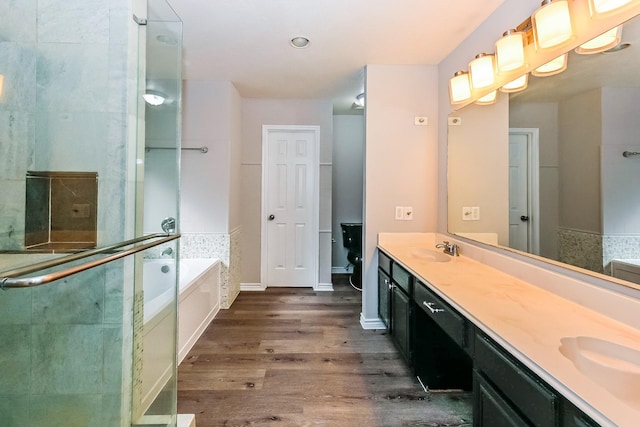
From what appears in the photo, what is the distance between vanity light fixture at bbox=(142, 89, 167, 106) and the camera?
1.36 metres

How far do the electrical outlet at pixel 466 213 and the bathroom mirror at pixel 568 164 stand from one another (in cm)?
6

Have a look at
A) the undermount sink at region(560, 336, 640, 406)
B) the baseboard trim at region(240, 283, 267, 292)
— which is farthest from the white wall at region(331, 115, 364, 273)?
the undermount sink at region(560, 336, 640, 406)

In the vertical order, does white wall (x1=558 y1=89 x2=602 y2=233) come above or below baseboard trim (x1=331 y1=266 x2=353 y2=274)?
above

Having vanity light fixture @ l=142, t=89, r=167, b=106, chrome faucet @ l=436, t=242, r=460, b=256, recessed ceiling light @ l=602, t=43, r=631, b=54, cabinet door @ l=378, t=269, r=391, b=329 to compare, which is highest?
recessed ceiling light @ l=602, t=43, r=631, b=54

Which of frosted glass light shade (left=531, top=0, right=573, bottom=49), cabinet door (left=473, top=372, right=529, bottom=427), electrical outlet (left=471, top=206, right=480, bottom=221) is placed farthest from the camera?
electrical outlet (left=471, top=206, right=480, bottom=221)

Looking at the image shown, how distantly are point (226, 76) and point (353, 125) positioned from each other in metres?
2.21

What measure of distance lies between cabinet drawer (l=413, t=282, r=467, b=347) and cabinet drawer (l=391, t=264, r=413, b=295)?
11 centimetres

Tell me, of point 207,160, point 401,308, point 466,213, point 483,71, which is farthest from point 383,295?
point 207,160

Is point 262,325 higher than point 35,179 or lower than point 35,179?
lower

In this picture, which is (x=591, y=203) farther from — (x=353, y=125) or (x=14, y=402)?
(x=353, y=125)

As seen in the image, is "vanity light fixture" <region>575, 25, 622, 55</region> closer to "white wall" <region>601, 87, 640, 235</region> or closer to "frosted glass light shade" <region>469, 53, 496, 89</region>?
"white wall" <region>601, 87, 640, 235</region>

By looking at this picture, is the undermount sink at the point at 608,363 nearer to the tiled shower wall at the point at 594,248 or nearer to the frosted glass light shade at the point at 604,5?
the tiled shower wall at the point at 594,248

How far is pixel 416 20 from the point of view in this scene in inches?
79.5

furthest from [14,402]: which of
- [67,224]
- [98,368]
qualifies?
[67,224]
